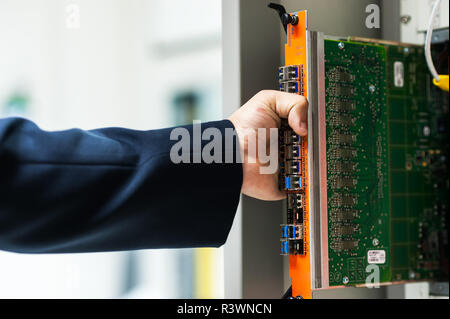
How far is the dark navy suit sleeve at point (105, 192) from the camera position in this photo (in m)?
0.70

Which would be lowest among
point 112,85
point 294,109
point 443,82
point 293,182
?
point 293,182

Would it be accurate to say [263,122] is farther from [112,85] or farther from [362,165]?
[112,85]

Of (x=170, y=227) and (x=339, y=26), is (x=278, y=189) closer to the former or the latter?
(x=170, y=227)

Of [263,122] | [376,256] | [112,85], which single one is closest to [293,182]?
[263,122]

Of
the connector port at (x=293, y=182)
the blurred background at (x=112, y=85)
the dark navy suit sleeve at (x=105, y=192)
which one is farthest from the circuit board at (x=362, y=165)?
the blurred background at (x=112, y=85)

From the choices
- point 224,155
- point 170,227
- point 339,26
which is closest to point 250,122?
point 224,155

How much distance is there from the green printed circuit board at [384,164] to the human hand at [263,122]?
0.27 ft

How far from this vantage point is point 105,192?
73 centimetres

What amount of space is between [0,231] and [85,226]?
0.11 meters

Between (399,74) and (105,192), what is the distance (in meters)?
0.60

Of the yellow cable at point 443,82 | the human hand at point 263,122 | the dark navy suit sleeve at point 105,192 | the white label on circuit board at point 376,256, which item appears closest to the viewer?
the dark navy suit sleeve at point 105,192

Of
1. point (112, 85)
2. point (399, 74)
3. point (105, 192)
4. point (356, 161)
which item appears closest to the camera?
point (105, 192)

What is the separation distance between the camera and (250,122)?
83 cm

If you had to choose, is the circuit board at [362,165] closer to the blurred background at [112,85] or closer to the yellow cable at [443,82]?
the yellow cable at [443,82]
